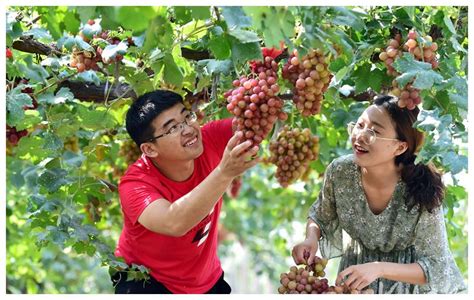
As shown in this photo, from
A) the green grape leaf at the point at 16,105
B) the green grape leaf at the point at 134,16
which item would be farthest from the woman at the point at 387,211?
the green grape leaf at the point at 134,16

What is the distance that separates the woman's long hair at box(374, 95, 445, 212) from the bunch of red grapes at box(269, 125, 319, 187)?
62 cm

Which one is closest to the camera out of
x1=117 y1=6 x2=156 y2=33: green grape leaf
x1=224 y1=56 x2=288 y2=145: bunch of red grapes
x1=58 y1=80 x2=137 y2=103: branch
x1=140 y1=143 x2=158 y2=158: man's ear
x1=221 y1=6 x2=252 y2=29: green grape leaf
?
x1=117 y1=6 x2=156 y2=33: green grape leaf

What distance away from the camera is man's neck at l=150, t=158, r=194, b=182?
12.5 ft

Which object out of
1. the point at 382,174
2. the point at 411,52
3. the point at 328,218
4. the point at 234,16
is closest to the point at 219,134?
the point at 328,218

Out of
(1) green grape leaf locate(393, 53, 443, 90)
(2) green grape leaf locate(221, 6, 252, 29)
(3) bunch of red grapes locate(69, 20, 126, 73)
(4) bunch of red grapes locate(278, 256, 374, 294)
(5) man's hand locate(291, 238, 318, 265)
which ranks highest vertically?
(2) green grape leaf locate(221, 6, 252, 29)

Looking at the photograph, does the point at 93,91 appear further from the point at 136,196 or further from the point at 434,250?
the point at 434,250

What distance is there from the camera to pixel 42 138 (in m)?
4.05

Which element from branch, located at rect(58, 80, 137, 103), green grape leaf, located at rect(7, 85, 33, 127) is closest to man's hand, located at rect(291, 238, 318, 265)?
branch, located at rect(58, 80, 137, 103)

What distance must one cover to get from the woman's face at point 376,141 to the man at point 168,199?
53 centimetres

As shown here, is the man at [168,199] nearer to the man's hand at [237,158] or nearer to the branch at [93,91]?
the man's hand at [237,158]

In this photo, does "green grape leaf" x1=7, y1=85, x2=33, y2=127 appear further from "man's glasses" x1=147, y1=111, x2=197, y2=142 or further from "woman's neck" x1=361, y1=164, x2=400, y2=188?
"woman's neck" x1=361, y1=164, x2=400, y2=188

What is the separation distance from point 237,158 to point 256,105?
0.22 meters

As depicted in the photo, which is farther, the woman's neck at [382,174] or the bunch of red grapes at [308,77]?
the woman's neck at [382,174]

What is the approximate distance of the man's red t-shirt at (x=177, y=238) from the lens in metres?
3.79
